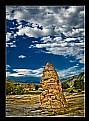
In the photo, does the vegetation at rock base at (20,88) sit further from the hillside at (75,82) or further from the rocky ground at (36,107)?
the hillside at (75,82)

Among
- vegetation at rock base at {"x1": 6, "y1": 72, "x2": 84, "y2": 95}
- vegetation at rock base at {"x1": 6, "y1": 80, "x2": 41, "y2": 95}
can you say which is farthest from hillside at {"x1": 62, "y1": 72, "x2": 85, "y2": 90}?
vegetation at rock base at {"x1": 6, "y1": 80, "x2": 41, "y2": 95}

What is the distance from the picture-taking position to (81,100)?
107 inches

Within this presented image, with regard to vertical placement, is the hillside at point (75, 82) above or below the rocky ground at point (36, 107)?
above

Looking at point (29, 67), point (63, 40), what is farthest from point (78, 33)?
point (29, 67)

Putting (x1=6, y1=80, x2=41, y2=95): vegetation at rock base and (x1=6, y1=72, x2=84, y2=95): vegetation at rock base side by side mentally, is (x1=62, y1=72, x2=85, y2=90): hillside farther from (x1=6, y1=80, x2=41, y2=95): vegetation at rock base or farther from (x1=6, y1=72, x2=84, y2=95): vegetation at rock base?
(x1=6, y1=80, x2=41, y2=95): vegetation at rock base

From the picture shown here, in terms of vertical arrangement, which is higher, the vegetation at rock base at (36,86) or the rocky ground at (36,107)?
the vegetation at rock base at (36,86)

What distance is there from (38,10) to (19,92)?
2.18ft

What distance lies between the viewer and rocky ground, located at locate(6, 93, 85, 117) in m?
2.72

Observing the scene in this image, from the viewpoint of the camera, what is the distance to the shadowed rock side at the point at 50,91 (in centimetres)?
274

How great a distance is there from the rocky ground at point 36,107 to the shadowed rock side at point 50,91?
0.04 metres

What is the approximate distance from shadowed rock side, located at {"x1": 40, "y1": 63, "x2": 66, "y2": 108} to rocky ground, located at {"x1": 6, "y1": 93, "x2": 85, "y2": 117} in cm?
4

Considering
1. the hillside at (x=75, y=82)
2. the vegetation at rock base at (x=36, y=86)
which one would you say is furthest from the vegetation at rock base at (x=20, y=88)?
the hillside at (x=75, y=82)

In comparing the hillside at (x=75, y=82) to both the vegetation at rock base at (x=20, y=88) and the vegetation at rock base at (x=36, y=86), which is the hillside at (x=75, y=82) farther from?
the vegetation at rock base at (x=20, y=88)
